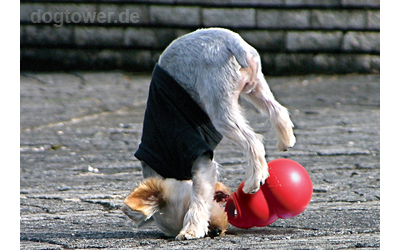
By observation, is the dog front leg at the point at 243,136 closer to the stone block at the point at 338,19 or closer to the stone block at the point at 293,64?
the stone block at the point at 293,64

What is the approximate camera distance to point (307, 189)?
8.71 ft

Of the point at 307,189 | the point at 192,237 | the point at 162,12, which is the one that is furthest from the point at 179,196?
the point at 162,12

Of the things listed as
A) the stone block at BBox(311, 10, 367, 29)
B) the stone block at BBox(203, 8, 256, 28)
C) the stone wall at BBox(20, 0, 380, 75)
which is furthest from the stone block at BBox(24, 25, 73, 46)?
the stone block at BBox(311, 10, 367, 29)

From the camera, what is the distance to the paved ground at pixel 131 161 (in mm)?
2664

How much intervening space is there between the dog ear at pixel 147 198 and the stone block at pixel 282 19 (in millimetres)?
6588

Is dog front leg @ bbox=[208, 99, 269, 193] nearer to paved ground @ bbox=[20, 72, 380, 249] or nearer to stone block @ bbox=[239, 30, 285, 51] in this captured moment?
paved ground @ bbox=[20, 72, 380, 249]

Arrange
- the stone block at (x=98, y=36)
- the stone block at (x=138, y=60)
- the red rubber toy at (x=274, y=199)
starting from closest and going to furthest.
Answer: the red rubber toy at (x=274, y=199) → the stone block at (x=98, y=36) → the stone block at (x=138, y=60)

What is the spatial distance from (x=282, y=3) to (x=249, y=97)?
20.7ft

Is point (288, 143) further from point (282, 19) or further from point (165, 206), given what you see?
point (282, 19)

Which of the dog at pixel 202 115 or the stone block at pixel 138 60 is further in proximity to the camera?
the stone block at pixel 138 60

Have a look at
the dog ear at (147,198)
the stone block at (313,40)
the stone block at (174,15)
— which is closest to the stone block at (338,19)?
the stone block at (313,40)

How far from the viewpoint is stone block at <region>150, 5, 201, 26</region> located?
8.64 m

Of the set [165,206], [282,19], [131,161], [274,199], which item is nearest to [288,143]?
[274,199]

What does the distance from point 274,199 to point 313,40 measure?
261 inches
